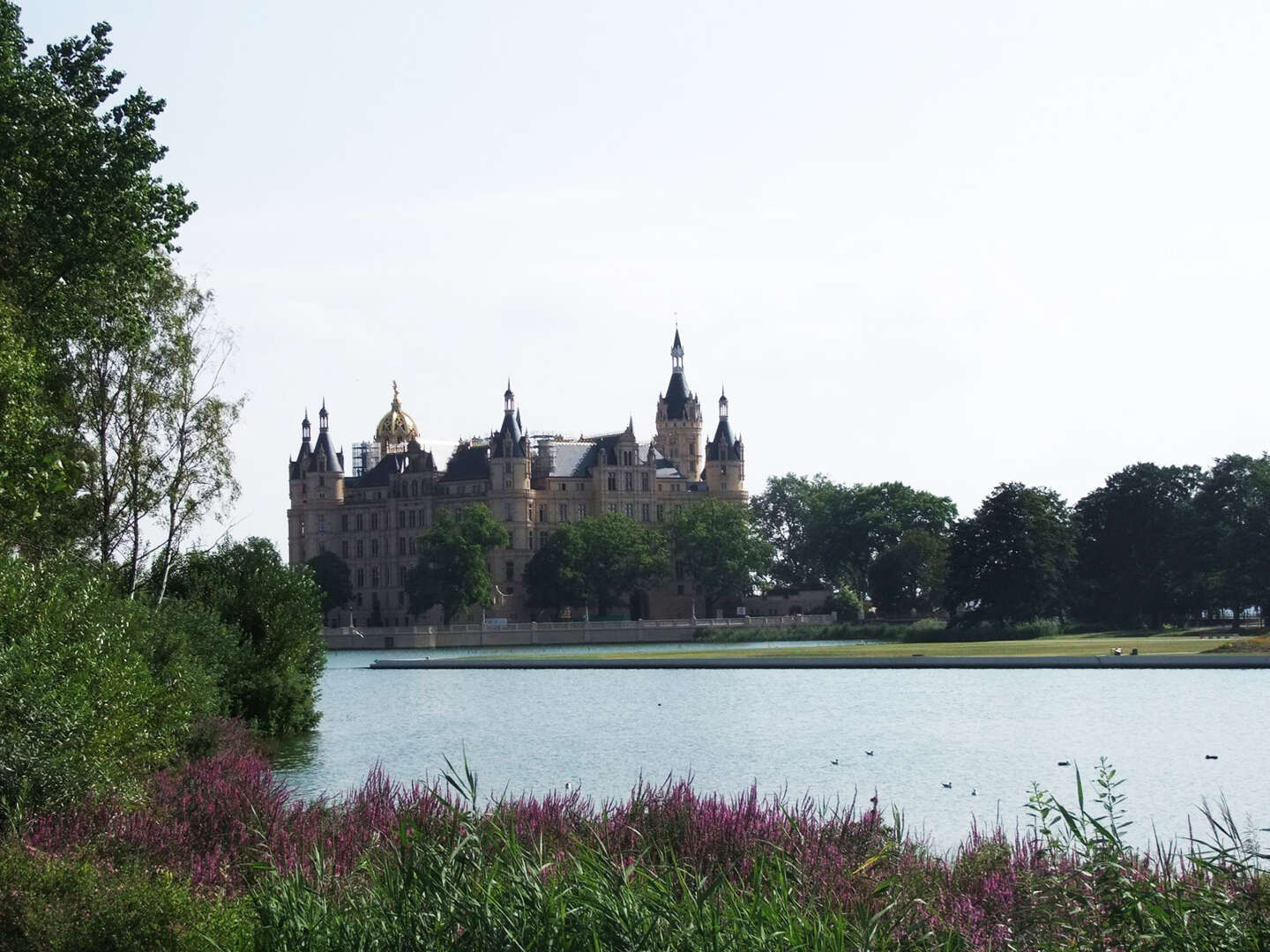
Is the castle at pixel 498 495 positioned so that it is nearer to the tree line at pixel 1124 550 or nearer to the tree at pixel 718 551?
the tree at pixel 718 551

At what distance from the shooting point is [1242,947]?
326 inches

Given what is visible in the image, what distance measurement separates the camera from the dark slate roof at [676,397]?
16275cm

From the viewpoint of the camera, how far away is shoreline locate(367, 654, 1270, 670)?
5550cm

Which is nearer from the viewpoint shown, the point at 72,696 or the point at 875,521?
the point at 72,696

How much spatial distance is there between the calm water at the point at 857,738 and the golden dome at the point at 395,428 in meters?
102

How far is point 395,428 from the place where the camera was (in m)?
163

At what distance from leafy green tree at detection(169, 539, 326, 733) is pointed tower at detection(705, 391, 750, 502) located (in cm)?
11751

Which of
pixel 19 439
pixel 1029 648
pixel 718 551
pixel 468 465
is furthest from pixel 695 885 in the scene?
pixel 468 465

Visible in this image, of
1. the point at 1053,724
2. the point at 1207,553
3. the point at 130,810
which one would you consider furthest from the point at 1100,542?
the point at 130,810

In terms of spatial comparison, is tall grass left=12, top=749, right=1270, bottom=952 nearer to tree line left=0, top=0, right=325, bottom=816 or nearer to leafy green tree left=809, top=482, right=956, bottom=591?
tree line left=0, top=0, right=325, bottom=816

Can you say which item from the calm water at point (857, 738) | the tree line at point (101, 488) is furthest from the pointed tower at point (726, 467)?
the tree line at point (101, 488)

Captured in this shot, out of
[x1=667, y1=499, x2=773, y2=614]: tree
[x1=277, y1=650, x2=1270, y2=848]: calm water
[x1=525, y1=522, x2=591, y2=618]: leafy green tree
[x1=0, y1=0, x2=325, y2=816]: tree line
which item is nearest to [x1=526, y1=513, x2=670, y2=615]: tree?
[x1=525, y1=522, x2=591, y2=618]: leafy green tree

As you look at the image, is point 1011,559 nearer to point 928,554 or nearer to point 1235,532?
point 1235,532

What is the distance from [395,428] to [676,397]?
81.6 feet
